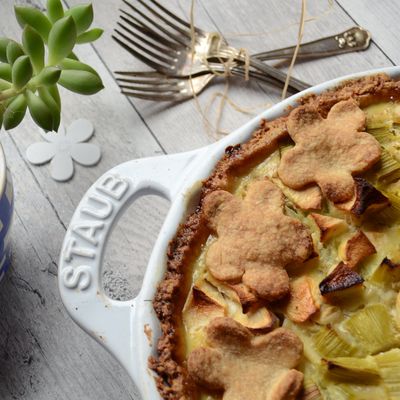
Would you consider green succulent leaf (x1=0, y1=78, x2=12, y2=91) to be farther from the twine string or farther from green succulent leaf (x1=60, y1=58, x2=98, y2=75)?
the twine string

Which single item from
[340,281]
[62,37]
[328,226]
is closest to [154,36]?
[62,37]

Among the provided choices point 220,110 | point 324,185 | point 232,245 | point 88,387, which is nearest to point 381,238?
point 324,185

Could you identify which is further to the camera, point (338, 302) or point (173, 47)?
point (173, 47)

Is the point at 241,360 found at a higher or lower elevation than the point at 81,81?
lower

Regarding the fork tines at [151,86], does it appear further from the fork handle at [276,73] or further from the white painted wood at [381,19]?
the white painted wood at [381,19]

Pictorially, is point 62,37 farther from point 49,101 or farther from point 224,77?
point 224,77
